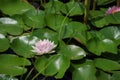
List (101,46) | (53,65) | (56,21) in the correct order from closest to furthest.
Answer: (53,65) → (101,46) → (56,21)

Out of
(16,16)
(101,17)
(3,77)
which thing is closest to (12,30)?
(16,16)

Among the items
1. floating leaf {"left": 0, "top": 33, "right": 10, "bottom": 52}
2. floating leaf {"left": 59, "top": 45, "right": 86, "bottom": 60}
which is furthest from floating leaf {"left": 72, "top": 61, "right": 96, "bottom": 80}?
floating leaf {"left": 0, "top": 33, "right": 10, "bottom": 52}

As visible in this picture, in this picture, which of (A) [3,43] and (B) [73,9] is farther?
(B) [73,9]

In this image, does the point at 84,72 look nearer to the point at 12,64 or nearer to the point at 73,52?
the point at 73,52

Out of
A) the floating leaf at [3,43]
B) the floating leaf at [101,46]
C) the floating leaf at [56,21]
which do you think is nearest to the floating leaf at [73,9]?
the floating leaf at [56,21]

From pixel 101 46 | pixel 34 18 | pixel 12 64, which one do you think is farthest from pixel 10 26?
pixel 101 46

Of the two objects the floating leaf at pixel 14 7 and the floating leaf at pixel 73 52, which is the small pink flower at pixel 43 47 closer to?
the floating leaf at pixel 73 52

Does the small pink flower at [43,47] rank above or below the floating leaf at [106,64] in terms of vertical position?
above

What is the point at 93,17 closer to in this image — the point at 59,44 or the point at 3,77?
the point at 59,44

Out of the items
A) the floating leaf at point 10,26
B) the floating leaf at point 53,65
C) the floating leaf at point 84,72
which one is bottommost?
the floating leaf at point 84,72

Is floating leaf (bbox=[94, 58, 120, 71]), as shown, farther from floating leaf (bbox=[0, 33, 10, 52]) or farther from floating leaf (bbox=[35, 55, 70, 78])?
floating leaf (bbox=[0, 33, 10, 52])
